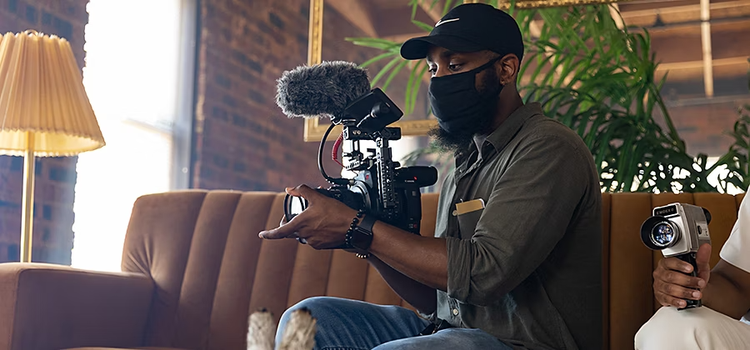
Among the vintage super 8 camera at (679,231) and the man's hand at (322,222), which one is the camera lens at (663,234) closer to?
the vintage super 8 camera at (679,231)

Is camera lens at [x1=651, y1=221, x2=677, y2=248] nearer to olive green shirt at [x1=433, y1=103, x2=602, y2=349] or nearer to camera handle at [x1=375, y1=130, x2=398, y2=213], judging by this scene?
olive green shirt at [x1=433, y1=103, x2=602, y2=349]

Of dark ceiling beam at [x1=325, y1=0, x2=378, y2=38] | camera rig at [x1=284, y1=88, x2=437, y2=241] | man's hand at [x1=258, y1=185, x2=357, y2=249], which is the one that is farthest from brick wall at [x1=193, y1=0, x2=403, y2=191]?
man's hand at [x1=258, y1=185, x2=357, y2=249]

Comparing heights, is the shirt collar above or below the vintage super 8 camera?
above

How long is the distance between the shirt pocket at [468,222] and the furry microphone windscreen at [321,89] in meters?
0.30

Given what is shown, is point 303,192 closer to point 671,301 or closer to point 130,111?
point 671,301

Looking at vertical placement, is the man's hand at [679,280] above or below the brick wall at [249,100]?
below

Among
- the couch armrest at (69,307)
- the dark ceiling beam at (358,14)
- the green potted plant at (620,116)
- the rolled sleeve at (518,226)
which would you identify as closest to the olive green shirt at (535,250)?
the rolled sleeve at (518,226)

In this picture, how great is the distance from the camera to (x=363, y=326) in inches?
59.5

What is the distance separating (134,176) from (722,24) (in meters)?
2.47

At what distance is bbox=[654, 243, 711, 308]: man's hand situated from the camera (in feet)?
3.69

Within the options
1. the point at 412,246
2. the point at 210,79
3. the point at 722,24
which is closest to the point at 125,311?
the point at 412,246

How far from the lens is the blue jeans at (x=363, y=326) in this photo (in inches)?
52.2

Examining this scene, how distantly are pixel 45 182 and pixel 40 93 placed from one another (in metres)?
0.68

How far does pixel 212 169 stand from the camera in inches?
153
